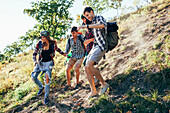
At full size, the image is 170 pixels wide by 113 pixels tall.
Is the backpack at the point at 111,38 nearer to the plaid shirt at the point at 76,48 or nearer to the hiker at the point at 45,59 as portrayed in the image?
the plaid shirt at the point at 76,48

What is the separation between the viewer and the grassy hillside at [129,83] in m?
3.31

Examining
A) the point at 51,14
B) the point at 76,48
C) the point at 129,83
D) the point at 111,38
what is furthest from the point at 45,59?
the point at 51,14

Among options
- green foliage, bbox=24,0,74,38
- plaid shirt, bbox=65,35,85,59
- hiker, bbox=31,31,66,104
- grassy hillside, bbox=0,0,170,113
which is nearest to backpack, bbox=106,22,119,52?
grassy hillside, bbox=0,0,170,113

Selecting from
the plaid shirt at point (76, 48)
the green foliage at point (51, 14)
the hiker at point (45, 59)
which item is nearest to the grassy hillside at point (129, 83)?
the hiker at point (45, 59)

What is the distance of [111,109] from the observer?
341 cm

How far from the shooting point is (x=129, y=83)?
160 inches

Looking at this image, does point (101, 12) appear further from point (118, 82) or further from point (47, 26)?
point (118, 82)

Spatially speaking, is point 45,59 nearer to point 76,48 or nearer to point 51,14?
point 76,48

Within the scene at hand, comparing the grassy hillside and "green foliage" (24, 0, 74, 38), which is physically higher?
"green foliage" (24, 0, 74, 38)

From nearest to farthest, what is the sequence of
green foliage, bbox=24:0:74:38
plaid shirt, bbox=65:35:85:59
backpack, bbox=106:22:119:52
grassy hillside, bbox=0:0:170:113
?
grassy hillside, bbox=0:0:170:113 → backpack, bbox=106:22:119:52 → plaid shirt, bbox=65:35:85:59 → green foliage, bbox=24:0:74:38

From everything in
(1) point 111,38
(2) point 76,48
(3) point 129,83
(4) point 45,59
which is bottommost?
(3) point 129,83

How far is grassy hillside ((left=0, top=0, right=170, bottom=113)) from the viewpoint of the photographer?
3311 mm

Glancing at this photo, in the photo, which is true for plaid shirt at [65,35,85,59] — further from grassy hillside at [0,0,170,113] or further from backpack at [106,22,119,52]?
backpack at [106,22,119,52]

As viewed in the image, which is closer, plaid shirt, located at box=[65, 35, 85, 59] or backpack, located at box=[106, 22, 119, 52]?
backpack, located at box=[106, 22, 119, 52]
